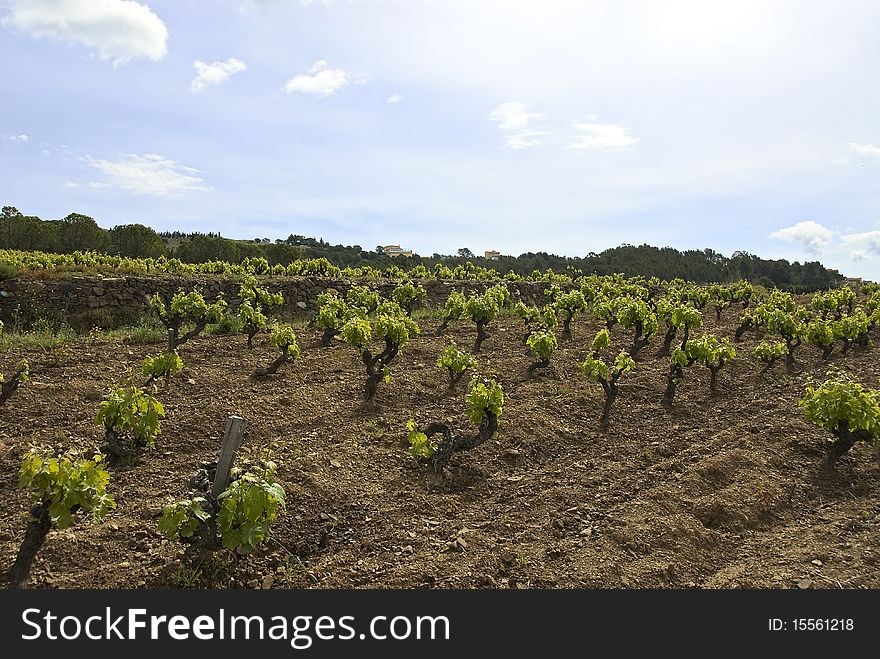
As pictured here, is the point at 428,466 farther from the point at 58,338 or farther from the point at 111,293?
the point at 111,293

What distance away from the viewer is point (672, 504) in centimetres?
670

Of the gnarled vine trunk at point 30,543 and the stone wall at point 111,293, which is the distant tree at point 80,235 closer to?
the stone wall at point 111,293

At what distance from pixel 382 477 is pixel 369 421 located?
1.86 metres

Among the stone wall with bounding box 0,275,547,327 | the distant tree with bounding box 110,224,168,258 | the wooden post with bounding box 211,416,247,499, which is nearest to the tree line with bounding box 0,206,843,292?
the distant tree with bounding box 110,224,168,258

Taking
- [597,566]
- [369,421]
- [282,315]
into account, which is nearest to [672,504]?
[597,566]

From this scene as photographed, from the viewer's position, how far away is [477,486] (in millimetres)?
7316

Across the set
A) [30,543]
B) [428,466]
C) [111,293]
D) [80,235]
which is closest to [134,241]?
[80,235]

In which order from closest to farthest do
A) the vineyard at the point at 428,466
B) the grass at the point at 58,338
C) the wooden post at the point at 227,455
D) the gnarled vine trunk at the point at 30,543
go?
the gnarled vine trunk at the point at 30,543 < the wooden post at the point at 227,455 < the vineyard at the point at 428,466 < the grass at the point at 58,338

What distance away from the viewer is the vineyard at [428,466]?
5.19 meters

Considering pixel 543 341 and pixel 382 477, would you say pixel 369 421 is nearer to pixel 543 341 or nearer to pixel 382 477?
pixel 382 477

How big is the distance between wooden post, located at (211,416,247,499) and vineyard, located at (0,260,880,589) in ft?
0.37

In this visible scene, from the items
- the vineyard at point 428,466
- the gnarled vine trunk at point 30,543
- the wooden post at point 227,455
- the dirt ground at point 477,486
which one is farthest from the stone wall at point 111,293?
the gnarled vine trunk at point 30,543

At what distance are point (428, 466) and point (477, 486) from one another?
765mm

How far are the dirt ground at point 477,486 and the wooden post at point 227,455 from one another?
74cm
